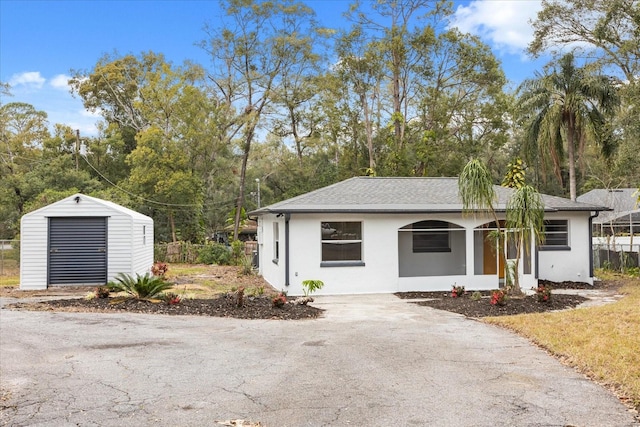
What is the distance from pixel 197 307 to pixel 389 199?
649 centimetres

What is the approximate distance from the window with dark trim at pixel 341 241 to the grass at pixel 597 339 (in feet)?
16.7

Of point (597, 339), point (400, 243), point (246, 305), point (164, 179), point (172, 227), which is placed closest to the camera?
point (597, 339)

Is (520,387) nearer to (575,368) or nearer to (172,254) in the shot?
(575,368)

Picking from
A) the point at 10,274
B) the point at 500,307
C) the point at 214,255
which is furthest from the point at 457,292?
the point at 10,274

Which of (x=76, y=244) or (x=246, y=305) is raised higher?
(x=76, y=244)

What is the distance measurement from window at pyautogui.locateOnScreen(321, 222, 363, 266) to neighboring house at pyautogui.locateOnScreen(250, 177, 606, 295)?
0.09ft

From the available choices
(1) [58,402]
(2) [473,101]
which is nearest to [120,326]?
(1) [58,402]

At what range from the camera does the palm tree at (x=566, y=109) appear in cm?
1969

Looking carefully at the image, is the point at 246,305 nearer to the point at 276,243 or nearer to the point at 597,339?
the point at 276,243

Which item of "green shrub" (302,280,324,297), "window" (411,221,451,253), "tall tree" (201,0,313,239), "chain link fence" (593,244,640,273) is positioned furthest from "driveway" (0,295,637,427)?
"tall tree" (201,0,313,239)

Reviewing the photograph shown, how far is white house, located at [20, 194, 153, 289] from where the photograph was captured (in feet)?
47.5

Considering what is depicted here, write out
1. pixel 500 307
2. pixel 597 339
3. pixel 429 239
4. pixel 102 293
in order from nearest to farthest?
pixel 597 339 → pixel 500 307 → pixel 102 293 → pixel 429 239

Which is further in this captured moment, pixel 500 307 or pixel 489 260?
pixel 489 260

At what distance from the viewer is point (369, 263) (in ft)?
45.9
